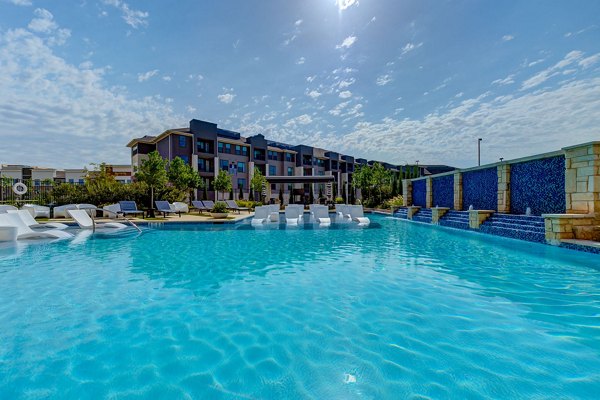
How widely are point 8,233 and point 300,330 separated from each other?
458 inches

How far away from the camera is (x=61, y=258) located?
23.5 feet

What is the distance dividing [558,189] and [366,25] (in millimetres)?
10521

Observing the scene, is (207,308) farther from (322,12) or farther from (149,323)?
(322,12)

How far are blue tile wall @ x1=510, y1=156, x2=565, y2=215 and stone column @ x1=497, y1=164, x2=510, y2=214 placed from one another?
0.12m

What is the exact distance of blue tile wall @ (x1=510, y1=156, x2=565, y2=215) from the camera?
33.7 feet

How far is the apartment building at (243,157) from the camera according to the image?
31.7m

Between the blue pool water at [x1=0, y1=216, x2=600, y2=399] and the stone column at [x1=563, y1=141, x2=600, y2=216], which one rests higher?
the stone column at [x1=563, y1=141, x2=600, y2=216]

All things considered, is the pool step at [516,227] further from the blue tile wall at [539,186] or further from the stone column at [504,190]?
the blue tile wall at [539,186]

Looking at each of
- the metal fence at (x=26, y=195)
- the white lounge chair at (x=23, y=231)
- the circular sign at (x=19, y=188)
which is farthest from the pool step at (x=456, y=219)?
the circular sign at (x=19, y=188)

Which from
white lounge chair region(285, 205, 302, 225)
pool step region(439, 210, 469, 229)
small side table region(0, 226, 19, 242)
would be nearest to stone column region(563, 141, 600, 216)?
pool step region(439, 210, 469, 229)

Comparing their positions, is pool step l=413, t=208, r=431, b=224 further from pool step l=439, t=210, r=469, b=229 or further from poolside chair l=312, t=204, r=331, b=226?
poolside chair l=312, t=204, r=331, b=226

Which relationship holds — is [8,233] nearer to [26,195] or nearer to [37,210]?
[37,210]

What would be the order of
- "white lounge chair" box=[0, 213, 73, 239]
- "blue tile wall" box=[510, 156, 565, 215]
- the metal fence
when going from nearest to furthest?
1. "white lounge chair" box=[0, 213, 73, 239]
2. "blue tile wall" box=[510, 156, 565, 215]
3. the metal fence

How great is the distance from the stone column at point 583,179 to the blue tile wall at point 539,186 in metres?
1.30
